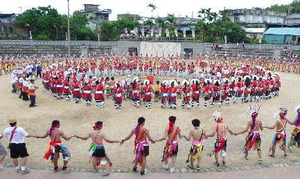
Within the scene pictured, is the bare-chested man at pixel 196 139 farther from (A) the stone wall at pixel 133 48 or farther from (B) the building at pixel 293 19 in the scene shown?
(B) the building at pixel 293 19

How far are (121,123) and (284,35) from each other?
1565 inches

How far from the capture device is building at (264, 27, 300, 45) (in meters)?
42.1

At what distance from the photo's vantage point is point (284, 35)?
42.9 m

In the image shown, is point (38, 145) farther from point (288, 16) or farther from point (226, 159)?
point (288, 16)

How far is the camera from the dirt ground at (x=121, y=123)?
27.6ft

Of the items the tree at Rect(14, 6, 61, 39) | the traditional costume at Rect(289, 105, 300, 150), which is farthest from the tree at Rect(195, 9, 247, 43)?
Answer: the traditional costume at Rect(289, 105, 300, 150)

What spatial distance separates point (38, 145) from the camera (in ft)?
30.3

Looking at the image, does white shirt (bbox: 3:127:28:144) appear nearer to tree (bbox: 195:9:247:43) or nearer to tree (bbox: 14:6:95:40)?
tree (bbox: 14:6:95:40)

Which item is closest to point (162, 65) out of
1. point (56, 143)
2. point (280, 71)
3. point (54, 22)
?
point (280, 71)

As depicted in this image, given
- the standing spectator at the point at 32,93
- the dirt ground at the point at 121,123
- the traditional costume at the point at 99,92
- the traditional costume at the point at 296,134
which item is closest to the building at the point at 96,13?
the dirt ground at the point at 121,123

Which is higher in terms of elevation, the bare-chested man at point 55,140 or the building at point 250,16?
the building at point 250,16

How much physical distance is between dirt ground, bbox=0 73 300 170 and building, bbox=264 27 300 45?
2847 centimetres

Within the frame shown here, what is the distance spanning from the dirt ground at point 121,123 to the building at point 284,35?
28.5 metres

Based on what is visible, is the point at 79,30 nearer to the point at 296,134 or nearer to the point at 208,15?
the point at 208,15
